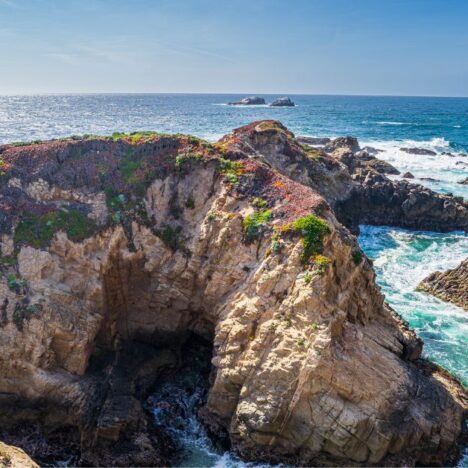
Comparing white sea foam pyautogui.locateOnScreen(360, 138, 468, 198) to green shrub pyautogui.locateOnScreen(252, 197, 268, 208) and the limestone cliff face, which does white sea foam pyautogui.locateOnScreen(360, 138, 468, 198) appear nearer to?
green shrub pyautogui.locateOnScreen(252, 197, 268, 208)

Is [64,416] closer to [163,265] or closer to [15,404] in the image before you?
[15,404]

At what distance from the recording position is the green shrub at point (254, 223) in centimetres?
2184

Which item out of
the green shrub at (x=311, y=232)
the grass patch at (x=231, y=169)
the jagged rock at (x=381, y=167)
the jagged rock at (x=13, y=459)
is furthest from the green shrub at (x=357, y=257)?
the jagged rock at (x=381, y=167)

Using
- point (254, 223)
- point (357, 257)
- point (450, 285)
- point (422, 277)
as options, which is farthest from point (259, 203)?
point (422, 277)

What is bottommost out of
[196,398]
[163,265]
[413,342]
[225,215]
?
[196,398]

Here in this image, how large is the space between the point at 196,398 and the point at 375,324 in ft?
30.8

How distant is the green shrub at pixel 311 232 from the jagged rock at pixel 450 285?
16.7 m

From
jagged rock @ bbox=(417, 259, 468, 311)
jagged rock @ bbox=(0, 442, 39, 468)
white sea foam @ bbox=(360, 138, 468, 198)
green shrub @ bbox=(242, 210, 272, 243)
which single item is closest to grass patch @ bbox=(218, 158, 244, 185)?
green shrub @ bbox=(242, 210, 272, 243)

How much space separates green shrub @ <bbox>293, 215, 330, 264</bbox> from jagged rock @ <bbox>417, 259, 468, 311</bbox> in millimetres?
16739

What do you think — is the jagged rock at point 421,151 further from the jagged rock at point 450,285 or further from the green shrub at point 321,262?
the green shrub at point 321,262

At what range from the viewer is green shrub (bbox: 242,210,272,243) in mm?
21844

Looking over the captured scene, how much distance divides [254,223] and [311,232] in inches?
131

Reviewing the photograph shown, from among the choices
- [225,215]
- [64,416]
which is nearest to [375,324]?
[225,215]

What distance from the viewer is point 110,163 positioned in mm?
25984
